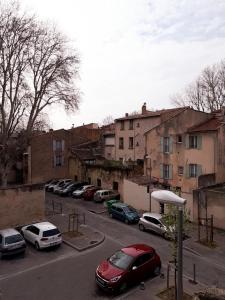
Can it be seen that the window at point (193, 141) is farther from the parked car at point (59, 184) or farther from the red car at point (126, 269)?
the parked car at point (59, 184)

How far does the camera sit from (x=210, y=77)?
49656mm

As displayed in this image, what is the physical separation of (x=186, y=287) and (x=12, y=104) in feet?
74.1

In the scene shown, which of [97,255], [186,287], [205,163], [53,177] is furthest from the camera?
[53,177]

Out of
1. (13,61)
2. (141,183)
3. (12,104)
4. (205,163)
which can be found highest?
(13,61)

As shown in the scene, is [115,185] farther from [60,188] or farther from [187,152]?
[187,152]

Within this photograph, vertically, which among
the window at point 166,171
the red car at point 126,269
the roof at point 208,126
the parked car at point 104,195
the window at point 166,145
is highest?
the roof at point 208,126

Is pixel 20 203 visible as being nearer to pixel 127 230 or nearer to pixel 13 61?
pixel 127 230

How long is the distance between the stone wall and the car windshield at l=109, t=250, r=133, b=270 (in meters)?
11.1

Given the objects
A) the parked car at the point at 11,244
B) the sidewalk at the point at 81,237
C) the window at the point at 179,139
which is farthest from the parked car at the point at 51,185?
the parked car at the point at 11,244

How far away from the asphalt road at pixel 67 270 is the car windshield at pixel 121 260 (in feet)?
4.81

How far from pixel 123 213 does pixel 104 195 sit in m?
7.18

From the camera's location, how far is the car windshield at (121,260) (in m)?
15.5

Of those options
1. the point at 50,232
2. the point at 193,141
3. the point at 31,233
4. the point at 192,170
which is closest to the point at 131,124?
the point at 193,141

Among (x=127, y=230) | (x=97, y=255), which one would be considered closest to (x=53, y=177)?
(x=127, y=230)
